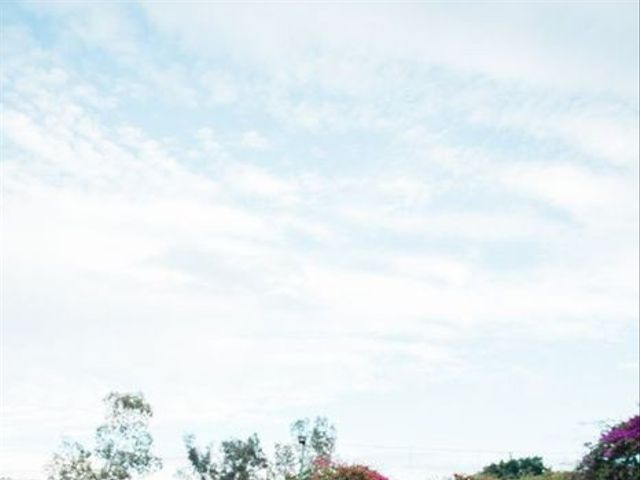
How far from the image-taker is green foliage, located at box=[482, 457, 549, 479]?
30.8 metres

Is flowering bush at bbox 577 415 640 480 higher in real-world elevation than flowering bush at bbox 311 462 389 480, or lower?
lower

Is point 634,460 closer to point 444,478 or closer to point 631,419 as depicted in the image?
point 631,419

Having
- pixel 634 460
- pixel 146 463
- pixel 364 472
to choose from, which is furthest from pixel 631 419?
pixel 146 463

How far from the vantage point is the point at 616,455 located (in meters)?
12.5

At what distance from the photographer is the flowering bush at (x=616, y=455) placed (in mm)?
12258

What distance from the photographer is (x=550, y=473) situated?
Answer: 2959cm

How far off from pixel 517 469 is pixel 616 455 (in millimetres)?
19828

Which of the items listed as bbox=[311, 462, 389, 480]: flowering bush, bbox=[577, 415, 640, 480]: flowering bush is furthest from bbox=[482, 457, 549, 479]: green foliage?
bbox=[577, 415, 640, 480]: flowering bush

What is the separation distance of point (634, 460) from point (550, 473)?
18351mm

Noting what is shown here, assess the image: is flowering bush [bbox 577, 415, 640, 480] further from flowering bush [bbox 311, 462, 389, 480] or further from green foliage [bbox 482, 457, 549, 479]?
green foliage [bbox 482, 457, 549, 479]

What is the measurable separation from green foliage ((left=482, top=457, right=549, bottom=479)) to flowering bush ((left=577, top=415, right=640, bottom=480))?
1850 centimetres

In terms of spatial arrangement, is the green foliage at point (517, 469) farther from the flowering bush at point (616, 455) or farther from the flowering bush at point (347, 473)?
the flowering bush at point (616, 455)

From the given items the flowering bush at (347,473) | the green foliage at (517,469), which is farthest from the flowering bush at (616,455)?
the green foliage at (517,469)

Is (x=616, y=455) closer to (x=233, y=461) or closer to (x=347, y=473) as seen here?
(x=347, y=473)
